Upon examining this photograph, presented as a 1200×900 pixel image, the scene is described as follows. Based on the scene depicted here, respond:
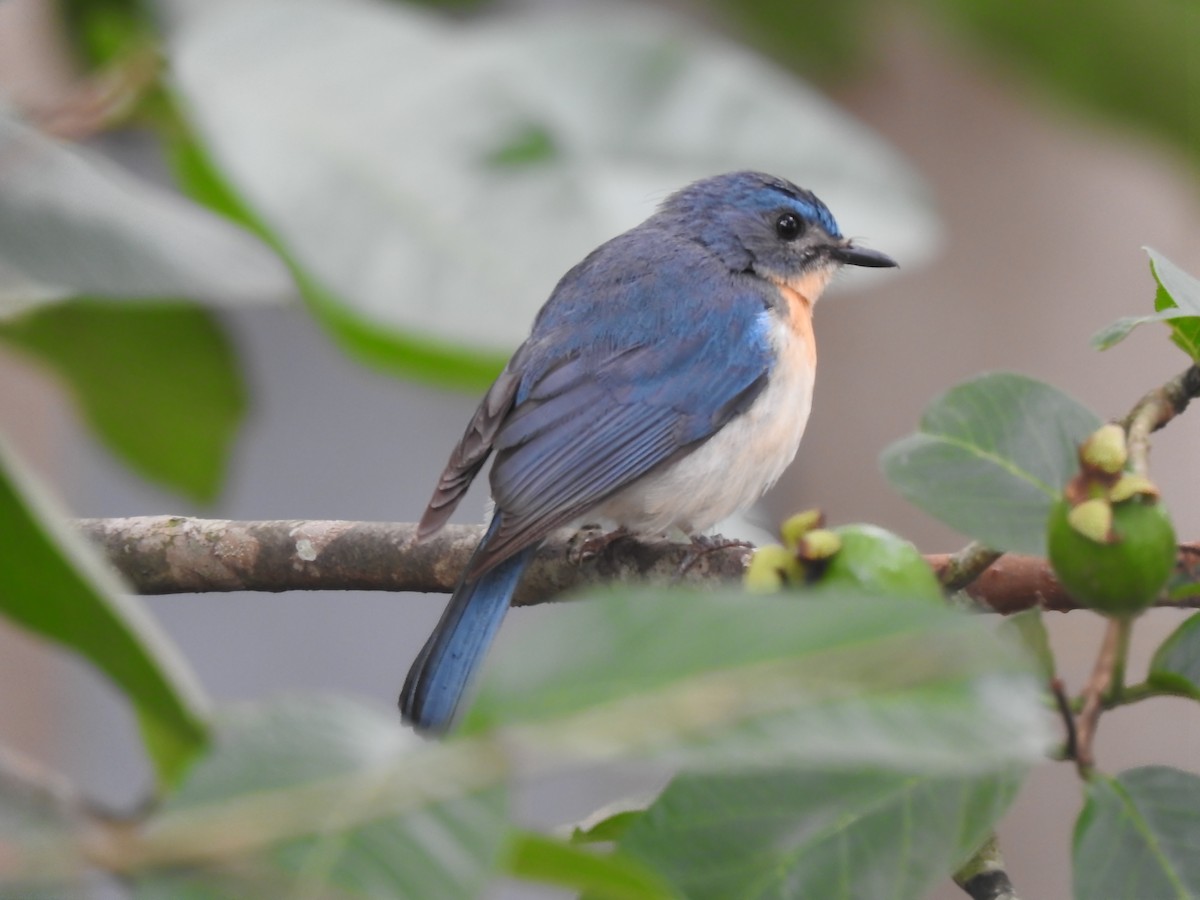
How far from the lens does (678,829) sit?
2.53 ft

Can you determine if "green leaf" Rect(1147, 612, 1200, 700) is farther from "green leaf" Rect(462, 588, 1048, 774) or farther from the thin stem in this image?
"green leaf" Rect(462, 588, 1048, 774)

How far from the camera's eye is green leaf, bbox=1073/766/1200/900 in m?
0.80

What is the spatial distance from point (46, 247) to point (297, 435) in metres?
4.51

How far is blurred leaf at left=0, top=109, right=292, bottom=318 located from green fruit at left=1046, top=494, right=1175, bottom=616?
461 millimetres

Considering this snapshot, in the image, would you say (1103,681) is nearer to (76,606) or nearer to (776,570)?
(776,570)

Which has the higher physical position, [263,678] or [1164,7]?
[1164,7]

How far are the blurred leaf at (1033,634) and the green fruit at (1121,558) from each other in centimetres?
8

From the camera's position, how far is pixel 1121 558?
750 millimetres

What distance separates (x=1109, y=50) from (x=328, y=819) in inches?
48.6

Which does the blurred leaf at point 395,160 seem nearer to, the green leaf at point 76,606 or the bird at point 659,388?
the green leaf at point 76,606

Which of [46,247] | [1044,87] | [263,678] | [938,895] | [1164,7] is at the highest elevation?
[1164,7]

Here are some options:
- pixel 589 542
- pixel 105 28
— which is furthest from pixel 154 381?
pixel 589 542

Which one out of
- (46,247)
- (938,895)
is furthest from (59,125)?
(938,895)

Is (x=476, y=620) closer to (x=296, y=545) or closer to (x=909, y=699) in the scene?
(x=296, y=545)
